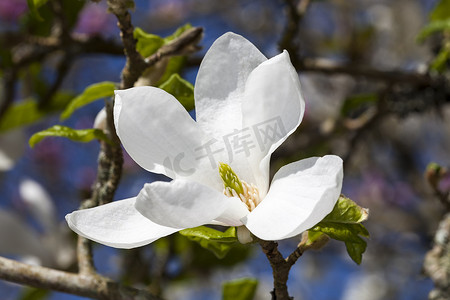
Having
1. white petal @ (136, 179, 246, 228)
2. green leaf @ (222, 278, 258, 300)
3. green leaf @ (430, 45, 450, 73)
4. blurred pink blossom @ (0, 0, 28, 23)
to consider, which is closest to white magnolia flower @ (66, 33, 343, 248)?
white petal @ (136, 179, 246, 228)

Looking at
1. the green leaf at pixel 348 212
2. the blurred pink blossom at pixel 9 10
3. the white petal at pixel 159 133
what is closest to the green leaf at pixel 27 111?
the white petal at pixel 159 133

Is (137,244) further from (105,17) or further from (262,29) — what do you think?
(262,29)

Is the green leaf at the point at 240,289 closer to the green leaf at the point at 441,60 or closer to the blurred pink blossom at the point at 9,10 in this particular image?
the green leaf at the point at 441,60

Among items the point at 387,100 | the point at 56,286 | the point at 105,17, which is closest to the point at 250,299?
the point at 56,286

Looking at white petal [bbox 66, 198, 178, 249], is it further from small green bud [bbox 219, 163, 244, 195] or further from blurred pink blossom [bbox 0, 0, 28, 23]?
blurred pink blossom [bbox 0, 0, 28, 23]

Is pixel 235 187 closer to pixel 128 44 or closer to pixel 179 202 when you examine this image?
pixel 179 202

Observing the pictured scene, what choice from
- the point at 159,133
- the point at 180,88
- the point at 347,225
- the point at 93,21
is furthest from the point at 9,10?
the point at 347,225
